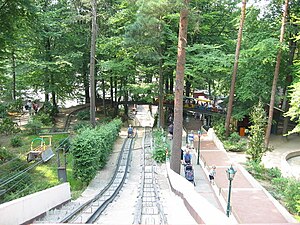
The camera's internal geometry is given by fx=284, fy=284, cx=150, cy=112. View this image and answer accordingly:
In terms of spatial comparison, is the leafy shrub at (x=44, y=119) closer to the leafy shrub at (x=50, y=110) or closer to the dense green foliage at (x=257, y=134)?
the leafy shrub at (x=50, y=110)

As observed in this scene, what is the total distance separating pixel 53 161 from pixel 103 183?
4.93m

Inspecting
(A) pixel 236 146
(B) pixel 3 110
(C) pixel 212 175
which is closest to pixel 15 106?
(B) pixel 3 110

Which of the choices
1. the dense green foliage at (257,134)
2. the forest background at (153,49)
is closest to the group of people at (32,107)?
the forest background at (153,49)

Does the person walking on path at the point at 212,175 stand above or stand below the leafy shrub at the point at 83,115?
below

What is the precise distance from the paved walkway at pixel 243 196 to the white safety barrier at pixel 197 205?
2.56 meters

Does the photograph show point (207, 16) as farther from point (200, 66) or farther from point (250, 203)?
point (250, 203)

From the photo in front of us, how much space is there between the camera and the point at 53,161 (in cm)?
1741

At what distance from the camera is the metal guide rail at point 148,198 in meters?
8.21

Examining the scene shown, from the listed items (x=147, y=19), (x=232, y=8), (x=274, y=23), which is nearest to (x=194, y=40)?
(x=232, y=8)

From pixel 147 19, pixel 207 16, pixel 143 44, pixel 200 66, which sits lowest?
pixel 200 66

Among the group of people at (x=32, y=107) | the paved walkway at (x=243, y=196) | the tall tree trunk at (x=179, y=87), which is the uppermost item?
the tall tree trunk at (x=179, y=87)

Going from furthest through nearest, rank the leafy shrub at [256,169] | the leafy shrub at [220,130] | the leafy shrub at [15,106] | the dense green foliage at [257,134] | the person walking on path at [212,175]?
the leafy shrub at [15,106] → the leafy shrub at [220,130] → the dense green foliage at [257,134] → the leafy shrub at [256,169] → the person walking on path at [212,175]

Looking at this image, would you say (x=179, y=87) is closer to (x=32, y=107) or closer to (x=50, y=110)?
(x=50, y=110)

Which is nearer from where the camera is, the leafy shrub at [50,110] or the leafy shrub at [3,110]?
the leafy shrub at [3,110]
